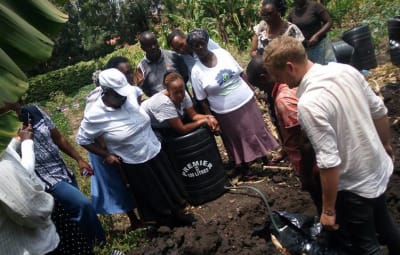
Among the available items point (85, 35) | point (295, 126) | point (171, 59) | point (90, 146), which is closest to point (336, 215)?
point (295, 126)

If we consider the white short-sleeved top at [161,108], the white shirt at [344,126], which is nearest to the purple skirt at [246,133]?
the white short-sleeved top at [161,108]

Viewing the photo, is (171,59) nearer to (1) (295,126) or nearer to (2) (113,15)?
(1) (295,126)

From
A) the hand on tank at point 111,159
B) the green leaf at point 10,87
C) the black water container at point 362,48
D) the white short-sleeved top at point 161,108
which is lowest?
the black water container at point 362,48

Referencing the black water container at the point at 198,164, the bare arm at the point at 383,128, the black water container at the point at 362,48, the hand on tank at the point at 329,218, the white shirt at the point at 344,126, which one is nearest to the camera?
the white shirt at the point at 344,126

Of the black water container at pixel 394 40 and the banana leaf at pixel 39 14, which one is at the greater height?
the banana leaf at pixel 39 14

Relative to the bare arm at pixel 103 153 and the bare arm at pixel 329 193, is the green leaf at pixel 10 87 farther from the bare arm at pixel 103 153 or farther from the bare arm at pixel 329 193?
the bare arm at pixel 103 153

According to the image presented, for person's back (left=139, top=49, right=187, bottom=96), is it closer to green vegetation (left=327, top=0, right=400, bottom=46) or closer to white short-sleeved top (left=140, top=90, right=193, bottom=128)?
white short-sleeved top (left=140, top=90, right=193, bottom=128)

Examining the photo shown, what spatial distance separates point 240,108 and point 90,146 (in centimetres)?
154

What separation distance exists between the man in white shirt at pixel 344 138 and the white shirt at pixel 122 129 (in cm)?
177

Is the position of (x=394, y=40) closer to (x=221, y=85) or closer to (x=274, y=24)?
(x=274, y=24)

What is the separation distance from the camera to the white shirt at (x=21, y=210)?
99.7 inches

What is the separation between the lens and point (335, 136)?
89.8 inches

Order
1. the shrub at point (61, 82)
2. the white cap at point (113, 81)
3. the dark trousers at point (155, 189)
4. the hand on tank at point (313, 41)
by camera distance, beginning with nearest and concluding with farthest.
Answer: the white cap at point (113, 81) → the dark trousers at point (155, 189) → the hand on tank at point (313, 41) → the shrub at point (61, 82)

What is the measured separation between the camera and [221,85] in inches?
174
